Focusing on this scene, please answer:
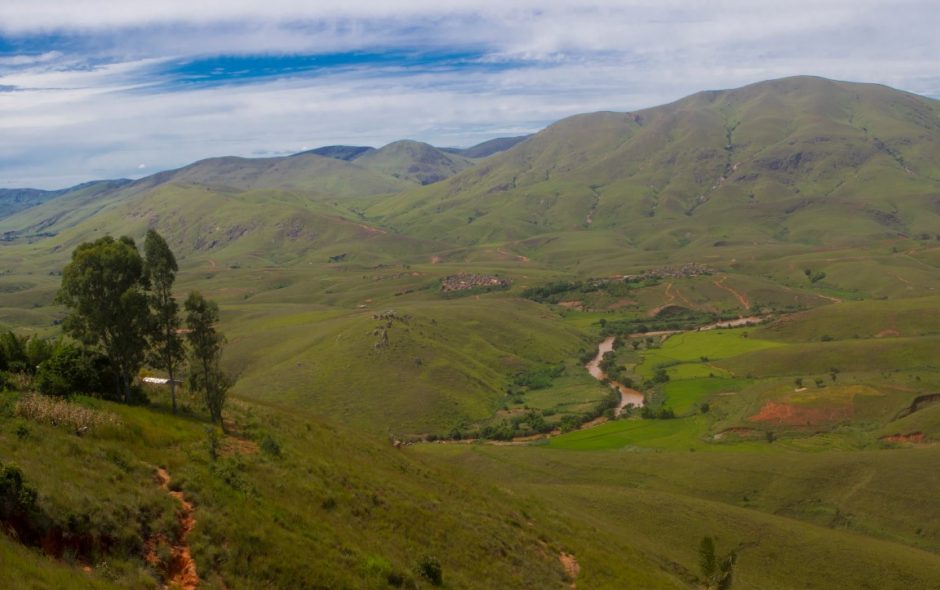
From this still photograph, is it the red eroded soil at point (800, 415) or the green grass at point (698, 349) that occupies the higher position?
the red eroded soil at point (800, 415)

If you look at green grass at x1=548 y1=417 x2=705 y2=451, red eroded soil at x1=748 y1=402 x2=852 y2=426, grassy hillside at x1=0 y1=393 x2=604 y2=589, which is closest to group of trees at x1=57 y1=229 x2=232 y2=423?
grassy hillside at x1=0 y1=393 x2=604 y2=589

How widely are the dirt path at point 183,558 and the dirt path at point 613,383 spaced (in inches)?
4421

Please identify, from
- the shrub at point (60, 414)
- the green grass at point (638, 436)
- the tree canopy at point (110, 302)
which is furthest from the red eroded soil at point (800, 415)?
the shrub at point (60, 414)

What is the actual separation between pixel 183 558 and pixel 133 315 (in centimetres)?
1865

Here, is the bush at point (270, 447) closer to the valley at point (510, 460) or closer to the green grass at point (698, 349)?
the valley at point (510, 460)

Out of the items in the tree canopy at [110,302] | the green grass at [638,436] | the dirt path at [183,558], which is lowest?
the green grass at [638,436]

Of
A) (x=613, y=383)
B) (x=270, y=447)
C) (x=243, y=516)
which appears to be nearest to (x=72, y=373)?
(x=270, y=447)

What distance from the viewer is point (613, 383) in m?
153

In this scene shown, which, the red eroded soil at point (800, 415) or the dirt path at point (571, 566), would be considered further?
the red eroded soil at point (800, 415)

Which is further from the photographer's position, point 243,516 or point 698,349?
point 698,349

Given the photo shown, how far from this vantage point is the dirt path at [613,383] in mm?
136462

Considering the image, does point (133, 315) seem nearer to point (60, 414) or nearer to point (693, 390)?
point (60, 414)

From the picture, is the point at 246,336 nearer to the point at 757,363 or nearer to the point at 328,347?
the point at 328,347

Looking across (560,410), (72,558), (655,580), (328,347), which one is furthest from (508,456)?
(72,558)
